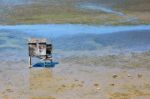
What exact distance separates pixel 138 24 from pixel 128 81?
40.5ft

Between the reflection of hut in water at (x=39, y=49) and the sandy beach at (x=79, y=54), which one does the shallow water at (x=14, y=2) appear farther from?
the reflection of hut in water at (x=39, y=49)

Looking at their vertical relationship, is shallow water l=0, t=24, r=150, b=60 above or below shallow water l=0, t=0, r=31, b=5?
above

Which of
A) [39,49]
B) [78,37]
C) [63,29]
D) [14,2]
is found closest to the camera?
[39,49]

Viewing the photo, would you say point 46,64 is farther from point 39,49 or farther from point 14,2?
point 14,2

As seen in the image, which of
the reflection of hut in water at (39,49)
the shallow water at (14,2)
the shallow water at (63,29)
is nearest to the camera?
the reflection of hut in water at (39,49)

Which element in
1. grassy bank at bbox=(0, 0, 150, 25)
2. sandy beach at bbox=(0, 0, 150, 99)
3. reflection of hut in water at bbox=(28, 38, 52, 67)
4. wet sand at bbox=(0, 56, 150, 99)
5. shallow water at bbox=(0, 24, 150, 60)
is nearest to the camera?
wet sand at bbox=(0, 56, 150, 99)

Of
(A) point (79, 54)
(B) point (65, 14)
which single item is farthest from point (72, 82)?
(B) point (65, 14)

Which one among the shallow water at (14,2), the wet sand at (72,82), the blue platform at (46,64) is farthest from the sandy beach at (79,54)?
the shallow water at (14,2)

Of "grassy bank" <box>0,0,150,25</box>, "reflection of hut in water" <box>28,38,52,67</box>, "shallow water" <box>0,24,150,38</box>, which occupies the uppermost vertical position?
Result: "reflection of hut in water" <box>28,38,52,67</box>

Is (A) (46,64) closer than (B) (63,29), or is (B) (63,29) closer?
(A) (46,64)

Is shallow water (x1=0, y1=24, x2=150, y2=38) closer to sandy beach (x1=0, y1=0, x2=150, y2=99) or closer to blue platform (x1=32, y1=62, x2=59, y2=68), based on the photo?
sandy beach (x1=0, y1=0, x2=150, y2=99)

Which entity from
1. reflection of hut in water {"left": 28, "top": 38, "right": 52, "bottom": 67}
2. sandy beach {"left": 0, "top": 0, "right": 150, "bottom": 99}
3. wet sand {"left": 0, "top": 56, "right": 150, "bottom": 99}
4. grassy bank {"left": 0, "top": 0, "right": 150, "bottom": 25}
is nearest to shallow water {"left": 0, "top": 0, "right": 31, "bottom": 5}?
grassy bank {"left": 0, "top": 0, "right": 150, "bottom": 25}

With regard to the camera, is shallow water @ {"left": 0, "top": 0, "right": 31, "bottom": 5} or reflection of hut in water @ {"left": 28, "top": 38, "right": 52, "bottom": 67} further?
shallow water @ {"left": 0, "top": 0, "right": 31, "bottom": 5}

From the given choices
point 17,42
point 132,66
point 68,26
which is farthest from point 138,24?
point 132,66
